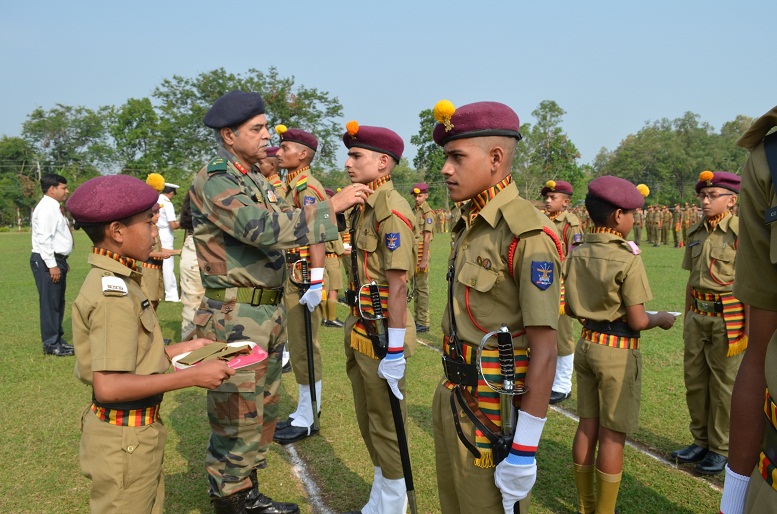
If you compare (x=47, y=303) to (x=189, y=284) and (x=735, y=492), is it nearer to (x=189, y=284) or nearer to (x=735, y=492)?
(x=189, y=284)

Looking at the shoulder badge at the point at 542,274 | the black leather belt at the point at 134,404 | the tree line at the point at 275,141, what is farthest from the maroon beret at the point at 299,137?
the tree line at the point at 275,141

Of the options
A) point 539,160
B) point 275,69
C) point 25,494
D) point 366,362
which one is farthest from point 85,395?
point 539,160

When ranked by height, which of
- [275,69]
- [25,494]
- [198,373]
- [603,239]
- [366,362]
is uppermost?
[275,69]

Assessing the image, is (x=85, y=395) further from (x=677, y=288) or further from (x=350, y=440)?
(x=677, y=288)

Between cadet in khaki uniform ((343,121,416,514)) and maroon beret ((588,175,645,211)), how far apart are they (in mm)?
1387

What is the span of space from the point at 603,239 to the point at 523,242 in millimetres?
1979

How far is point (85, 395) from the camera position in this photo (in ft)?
21.5

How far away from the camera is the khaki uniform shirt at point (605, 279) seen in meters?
3.71

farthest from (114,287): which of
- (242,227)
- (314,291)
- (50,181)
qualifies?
(50,181)

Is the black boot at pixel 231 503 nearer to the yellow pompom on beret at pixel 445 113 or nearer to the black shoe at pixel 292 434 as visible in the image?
the black shoe at pixel 292 434

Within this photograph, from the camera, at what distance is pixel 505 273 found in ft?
7.52

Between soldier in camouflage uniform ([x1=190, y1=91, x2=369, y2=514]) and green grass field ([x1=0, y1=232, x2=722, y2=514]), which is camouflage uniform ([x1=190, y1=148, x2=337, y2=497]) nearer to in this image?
soldier in camouflage uniform ([x1=190, y1=91, x2=369, y2=514])

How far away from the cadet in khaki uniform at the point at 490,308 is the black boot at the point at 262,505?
6.02 ft

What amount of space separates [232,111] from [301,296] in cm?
278
